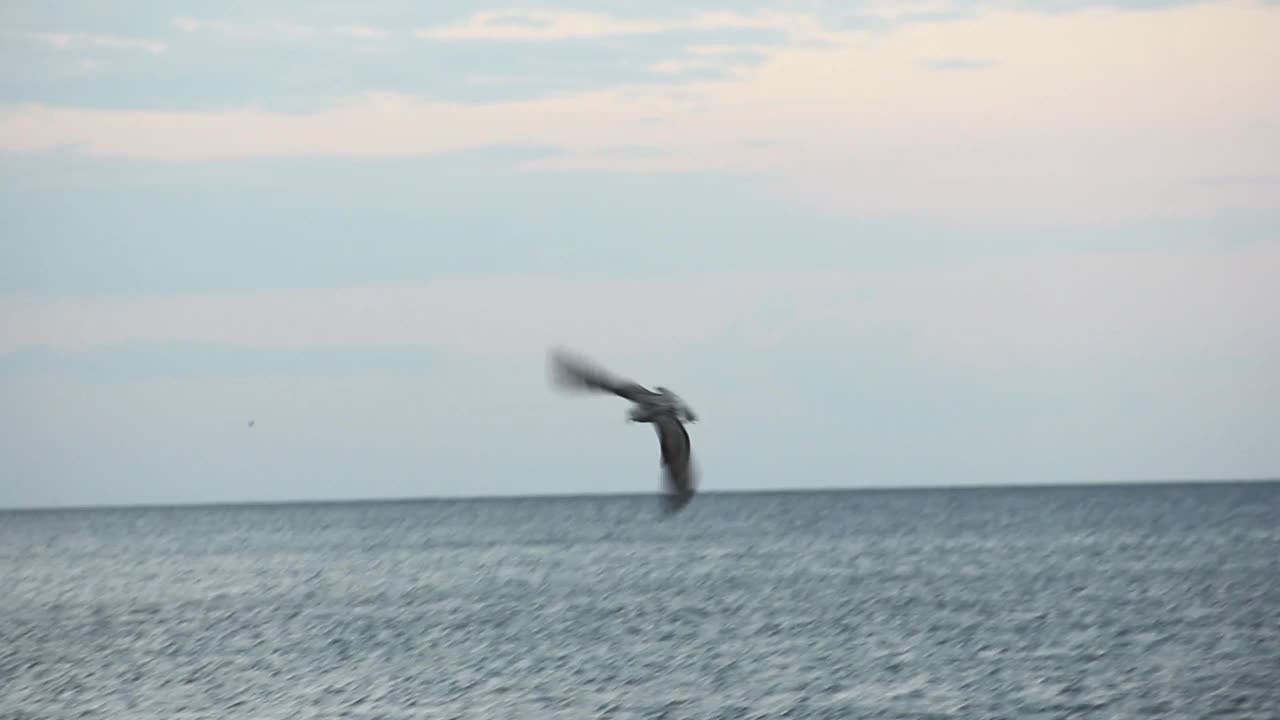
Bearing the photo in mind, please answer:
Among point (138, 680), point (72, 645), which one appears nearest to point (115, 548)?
point (72, 645)

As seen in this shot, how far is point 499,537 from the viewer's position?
16112 centimetres

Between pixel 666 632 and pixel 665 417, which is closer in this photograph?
pixel 665 417

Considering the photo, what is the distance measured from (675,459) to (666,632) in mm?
46928

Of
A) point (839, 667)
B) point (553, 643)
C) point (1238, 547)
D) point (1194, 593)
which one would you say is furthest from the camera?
point (1238, 547)

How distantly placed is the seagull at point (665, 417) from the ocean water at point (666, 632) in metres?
25.6

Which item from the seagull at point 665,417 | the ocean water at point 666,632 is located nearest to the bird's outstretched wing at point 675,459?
the seagull at point 665,417

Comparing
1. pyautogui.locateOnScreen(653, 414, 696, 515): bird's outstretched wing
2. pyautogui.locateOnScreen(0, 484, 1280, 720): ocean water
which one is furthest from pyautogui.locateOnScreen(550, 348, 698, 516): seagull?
pyautogui.locateOnScreen(0, 484, 1280, 720): ocean water

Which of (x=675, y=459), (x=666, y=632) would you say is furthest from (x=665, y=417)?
(x=666, y=632)

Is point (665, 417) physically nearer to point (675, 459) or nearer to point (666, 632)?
point (675, 459)

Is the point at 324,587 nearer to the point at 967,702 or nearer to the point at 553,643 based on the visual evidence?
the point at 553,643

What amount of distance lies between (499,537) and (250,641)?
91754 millimetres

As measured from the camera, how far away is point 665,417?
76.7 ft

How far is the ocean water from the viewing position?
51.6 meters

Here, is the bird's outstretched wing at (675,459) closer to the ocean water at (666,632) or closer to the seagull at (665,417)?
the seagull at (665,417)
